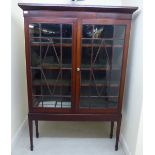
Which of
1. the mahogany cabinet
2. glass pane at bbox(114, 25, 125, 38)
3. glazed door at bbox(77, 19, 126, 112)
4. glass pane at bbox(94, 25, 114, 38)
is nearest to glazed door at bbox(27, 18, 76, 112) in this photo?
the mahogany cabinet

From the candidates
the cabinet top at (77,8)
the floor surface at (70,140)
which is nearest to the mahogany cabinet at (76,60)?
the cabinet top at (77,8)

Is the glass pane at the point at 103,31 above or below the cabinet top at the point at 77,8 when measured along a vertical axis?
below

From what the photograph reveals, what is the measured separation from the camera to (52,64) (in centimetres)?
187

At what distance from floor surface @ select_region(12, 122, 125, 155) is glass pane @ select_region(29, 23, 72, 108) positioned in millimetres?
496

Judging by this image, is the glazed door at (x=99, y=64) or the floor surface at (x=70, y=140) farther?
the floor surface at (x=70, y=140)

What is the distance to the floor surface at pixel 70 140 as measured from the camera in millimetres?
2010

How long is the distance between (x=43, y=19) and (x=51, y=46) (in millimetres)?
260

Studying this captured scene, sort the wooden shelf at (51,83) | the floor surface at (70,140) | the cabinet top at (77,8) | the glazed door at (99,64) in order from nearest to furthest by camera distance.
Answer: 1. the cabinet top at (77,8)
2. the glazed door at (99,64)
3. the wooden shelf at (51,83)
4. the floor surface at (70,140)

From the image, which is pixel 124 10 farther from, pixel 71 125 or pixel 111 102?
pixel 71 125

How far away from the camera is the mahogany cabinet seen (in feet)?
5.69

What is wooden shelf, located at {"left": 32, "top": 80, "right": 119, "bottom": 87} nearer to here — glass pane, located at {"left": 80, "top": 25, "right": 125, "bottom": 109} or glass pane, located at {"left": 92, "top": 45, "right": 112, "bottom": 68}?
glass pane, located at {"left": 80, "top": 25, "right": 125, "bottom": 109}

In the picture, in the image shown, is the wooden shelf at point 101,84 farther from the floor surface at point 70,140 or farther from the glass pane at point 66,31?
the floor surface at point 70,140
